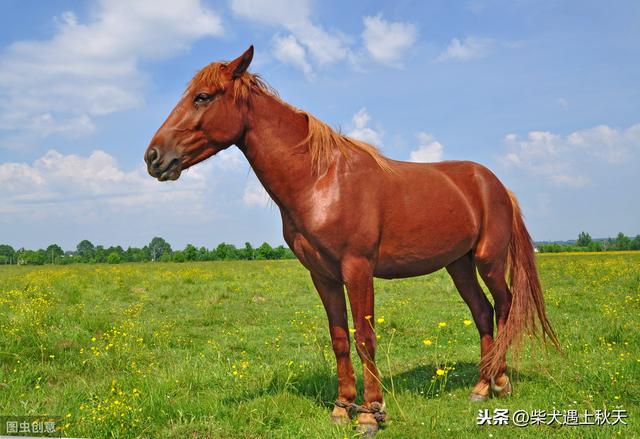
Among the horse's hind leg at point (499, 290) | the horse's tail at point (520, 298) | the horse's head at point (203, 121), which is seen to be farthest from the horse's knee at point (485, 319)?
the horse's head at point (203, 121)

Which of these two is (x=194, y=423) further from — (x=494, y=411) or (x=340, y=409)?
(x=494, y=411)

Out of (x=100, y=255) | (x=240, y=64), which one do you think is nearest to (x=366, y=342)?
(x=240, y=64)

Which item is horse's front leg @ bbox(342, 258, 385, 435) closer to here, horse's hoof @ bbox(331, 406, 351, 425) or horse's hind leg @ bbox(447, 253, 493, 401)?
horse's hoof @ bbox(331, 406, 351, 425)

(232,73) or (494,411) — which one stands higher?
(232,73)

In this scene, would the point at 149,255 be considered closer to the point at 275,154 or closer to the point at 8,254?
the point at 8,254

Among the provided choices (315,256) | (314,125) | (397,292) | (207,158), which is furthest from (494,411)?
(397,292)

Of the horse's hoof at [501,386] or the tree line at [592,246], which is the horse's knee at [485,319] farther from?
the tree line at [592,246]

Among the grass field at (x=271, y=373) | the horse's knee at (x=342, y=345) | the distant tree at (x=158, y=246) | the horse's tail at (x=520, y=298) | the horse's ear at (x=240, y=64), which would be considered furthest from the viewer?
the distant tree at (x=158, y=246)

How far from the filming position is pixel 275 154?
4016 mm

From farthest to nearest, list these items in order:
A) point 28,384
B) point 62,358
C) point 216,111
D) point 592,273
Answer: point 592,273 < point 62,358 < point 28,384 < point 216,111

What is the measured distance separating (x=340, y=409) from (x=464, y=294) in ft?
6.66

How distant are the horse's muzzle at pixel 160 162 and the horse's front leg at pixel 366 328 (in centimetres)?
157

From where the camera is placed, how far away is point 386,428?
406 cm

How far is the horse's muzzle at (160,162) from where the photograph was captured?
364cm
